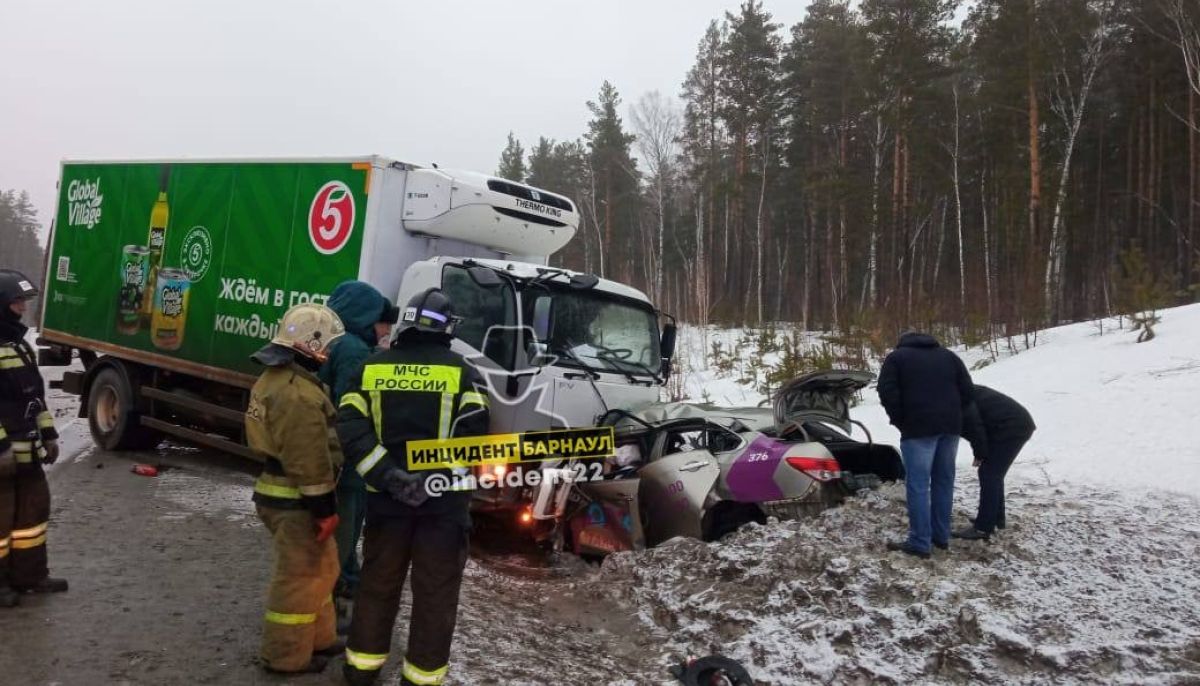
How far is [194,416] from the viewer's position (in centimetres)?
800

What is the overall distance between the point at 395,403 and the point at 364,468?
11.8 inches

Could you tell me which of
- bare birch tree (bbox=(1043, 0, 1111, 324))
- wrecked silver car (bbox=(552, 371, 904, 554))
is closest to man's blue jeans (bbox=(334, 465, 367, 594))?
wrecked silver car (bbox=(552, 371, 904, 554))

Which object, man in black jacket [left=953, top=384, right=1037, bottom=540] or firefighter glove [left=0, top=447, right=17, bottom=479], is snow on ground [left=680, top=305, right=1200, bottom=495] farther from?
firefighter glove [left=0, top=447, right=17, bottom=479]

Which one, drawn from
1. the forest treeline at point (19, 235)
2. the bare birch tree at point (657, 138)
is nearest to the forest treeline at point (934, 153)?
the bare birch tree at point (657, 138)

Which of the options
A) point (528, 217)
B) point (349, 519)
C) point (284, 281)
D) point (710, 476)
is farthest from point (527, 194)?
point (349, 519)

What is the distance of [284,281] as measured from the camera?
7.05m

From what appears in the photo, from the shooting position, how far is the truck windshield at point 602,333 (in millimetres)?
5992

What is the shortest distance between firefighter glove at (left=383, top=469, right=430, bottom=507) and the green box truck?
2619 millimetres

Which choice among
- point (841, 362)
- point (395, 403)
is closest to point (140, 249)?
point (395, 403)

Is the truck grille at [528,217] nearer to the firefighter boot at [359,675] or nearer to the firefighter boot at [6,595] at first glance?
the firefighter boot at [6,595]

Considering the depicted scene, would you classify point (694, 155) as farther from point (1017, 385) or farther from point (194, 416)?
point (194, 416)

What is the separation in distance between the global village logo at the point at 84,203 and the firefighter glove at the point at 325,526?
7519 mm

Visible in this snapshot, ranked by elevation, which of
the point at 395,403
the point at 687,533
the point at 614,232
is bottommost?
the point at 687,533

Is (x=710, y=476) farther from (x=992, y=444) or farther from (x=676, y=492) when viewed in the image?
(x=992, y=444)
